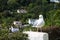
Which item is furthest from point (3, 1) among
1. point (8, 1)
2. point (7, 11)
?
point (7, 11)

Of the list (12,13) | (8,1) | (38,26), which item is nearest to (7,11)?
(12,13)

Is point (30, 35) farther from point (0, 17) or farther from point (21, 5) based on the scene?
point (21, 5)

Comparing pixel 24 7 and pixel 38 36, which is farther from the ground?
pixel 24 7

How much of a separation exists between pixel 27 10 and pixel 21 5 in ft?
6.86

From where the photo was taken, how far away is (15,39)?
20.5ft

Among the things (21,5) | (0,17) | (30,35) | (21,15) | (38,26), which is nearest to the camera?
(30,35)

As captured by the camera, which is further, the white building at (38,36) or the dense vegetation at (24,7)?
the dense vegetation at (24,7)

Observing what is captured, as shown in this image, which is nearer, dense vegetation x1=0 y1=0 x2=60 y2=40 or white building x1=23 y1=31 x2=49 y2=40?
white building x1=23 y1=31 x2=49 y2=40

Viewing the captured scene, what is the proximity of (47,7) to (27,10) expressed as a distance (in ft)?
6.10

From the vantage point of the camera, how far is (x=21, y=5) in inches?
1051

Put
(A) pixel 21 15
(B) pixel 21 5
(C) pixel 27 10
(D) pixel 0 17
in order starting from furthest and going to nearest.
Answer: (B) pixel 21 5 → (C) pixel 27 10 → (A) pixel 21 15 → (D) pixel 0 17

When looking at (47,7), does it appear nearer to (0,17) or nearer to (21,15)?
(21,15)

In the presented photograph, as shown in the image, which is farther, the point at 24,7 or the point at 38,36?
the point at 24,7

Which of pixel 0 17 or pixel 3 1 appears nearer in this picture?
pixel 0 17
